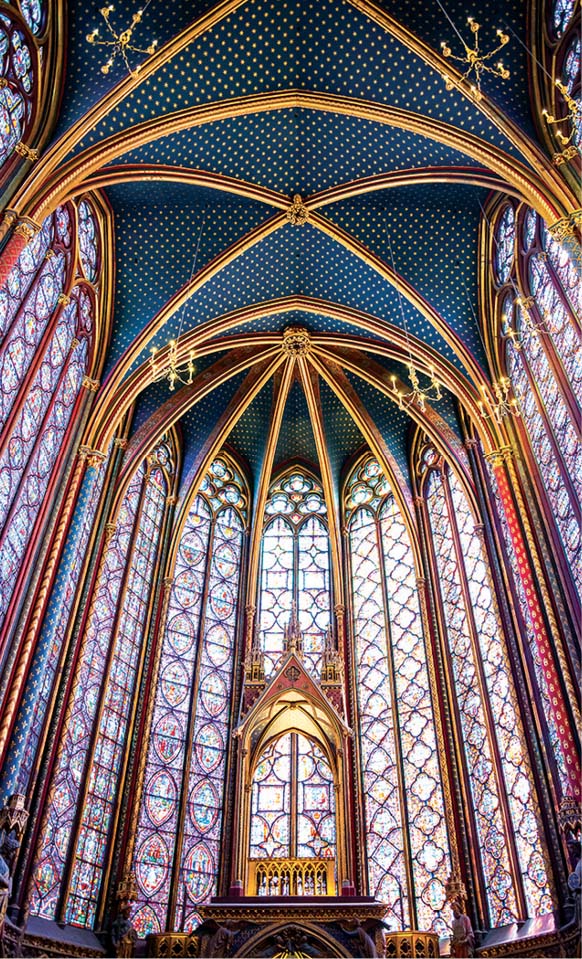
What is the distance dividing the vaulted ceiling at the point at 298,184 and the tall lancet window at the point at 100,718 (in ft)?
7.81

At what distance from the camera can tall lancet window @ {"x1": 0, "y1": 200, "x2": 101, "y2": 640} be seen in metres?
11.6

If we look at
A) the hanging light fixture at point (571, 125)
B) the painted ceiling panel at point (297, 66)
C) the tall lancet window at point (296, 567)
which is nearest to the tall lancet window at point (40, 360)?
the painted ceiling panel at point (297, 66)

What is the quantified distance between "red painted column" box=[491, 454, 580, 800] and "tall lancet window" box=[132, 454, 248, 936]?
18.8ft

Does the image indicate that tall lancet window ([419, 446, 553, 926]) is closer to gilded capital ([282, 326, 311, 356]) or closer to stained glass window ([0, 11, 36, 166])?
gilded capital ([282, 326, 311, 356])

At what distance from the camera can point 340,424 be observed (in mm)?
19781

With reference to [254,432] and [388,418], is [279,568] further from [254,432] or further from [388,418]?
[388,418]

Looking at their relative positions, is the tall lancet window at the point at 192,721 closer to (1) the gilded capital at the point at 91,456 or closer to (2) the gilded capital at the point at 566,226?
(1) the gilded capital at the point at 91,456

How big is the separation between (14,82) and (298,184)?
211 inches

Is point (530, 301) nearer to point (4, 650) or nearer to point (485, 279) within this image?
point (485, 279)

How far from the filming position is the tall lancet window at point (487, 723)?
12.0 m

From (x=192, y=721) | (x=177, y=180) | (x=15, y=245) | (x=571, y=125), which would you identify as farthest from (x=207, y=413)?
(x=571, y=125)

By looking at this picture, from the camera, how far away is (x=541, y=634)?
38.6ft

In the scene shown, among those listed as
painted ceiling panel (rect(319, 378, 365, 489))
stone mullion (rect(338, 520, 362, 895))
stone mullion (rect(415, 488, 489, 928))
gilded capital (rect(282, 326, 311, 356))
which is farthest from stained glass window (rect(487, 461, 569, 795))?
painted ceiling panel (rect(319, 378, 365, 489))

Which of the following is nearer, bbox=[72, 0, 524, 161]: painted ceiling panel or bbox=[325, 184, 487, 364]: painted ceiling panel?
bbox=[72, 0, 524, 161]: painted ceiling panel
